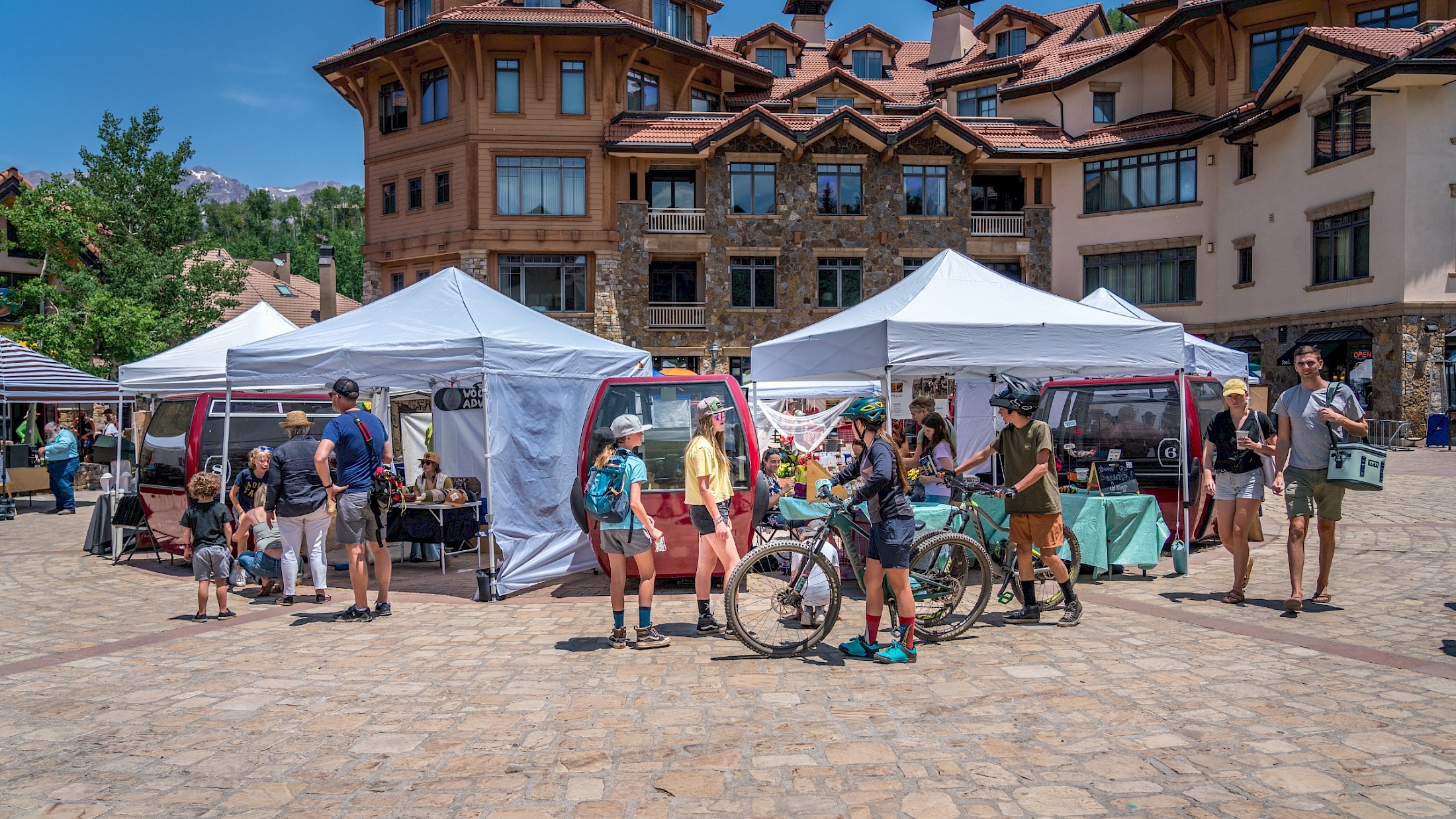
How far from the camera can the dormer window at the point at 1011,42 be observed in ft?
138

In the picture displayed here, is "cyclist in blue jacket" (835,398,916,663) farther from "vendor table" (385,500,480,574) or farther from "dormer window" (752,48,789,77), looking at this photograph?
"dormer window" (752,48,789,77)

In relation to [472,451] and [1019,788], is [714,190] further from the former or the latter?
[1019,788]

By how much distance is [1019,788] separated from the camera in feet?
14.5

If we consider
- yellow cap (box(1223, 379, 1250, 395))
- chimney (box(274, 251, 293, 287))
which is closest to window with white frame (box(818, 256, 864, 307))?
yellow cap (box(1223, 379, 1250, 395))

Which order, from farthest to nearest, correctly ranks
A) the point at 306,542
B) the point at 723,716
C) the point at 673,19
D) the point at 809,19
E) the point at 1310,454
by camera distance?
1. the point at 809,19
2. the point at 673,19
3. the point at 306,542
4. the point at 1310,454
5. the point at 723,716

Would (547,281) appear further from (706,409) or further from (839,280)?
(706,409)

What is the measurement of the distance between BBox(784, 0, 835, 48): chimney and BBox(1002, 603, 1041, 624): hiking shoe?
135ft

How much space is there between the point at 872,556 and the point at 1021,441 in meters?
1.74

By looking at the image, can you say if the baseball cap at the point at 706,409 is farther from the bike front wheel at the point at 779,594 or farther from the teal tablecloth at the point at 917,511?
the teal tablecloth at the point at 917,511

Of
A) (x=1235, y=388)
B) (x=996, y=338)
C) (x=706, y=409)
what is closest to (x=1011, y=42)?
(x=996, y=338)

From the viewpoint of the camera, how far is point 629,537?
7.12 m

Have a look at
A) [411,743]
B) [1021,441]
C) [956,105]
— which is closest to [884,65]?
[956,105]

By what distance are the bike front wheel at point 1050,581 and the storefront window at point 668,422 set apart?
104 inches

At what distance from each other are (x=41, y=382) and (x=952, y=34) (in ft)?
125
